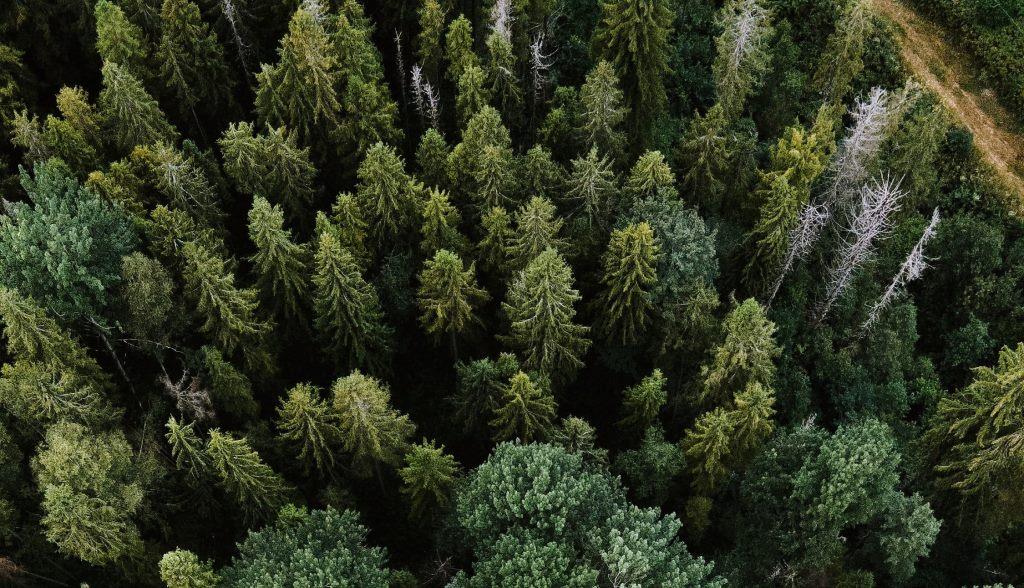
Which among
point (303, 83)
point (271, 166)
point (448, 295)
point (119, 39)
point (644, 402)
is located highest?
point (303, 83)

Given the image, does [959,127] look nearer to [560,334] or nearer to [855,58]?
[855,58]

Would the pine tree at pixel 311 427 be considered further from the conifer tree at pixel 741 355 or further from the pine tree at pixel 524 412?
the conifer tree at pixel 741 355

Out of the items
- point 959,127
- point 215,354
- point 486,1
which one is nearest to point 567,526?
point 215,354

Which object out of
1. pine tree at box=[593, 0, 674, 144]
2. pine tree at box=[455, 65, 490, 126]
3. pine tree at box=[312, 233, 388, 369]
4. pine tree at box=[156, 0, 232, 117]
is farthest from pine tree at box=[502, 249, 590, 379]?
pine tree at box=[156, 0, 232, 117]

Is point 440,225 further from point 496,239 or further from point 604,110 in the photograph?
point 604,110

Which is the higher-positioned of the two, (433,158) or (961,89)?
(961,89)

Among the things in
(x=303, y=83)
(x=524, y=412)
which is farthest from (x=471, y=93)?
(x=524, y=412)
